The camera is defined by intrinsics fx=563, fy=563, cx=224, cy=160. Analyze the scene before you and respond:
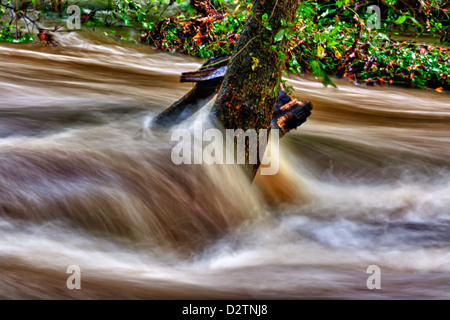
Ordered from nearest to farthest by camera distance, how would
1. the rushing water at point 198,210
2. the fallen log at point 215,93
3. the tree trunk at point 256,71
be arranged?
the rushing water at point 198,210 < the tree trunk at point 256,71 < the fallen log at point 215,93

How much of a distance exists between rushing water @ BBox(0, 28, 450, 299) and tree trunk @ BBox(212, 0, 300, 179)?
471mm

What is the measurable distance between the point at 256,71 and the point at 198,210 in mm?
1078

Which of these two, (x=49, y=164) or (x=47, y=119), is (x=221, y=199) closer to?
(x=49, y=164)

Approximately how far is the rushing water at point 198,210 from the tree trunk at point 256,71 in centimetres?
47

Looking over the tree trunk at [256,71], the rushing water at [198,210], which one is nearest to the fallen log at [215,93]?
the tree trunk at [256,71]

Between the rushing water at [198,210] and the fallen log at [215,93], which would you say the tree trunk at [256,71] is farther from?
the rushing water at [198,210]

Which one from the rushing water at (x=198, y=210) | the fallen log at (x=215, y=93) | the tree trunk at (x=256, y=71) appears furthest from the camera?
the fallen log at (x=215, y=93)

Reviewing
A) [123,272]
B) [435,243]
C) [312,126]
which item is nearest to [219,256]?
[123,272]

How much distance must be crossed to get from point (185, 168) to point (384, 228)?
1660 millimetres

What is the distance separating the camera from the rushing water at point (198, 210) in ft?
10.8

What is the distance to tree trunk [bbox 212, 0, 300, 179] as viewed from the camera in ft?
12.7

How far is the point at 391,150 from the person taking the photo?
579cm

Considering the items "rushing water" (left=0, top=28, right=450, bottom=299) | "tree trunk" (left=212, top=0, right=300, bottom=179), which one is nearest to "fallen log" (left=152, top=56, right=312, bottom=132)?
"tree trunk" (left=212, top=0, right=300, bottom=179)

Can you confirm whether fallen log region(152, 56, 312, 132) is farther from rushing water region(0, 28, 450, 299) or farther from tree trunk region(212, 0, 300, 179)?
rushing water region(0, 28, 450, 299)
